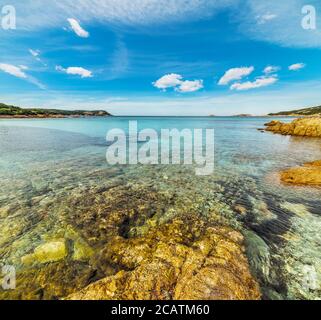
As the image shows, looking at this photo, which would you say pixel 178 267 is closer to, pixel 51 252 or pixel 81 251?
pixel 81 251

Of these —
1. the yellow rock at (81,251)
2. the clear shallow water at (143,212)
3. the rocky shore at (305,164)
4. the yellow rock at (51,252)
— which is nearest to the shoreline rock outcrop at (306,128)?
the rocky shore at (305,164)

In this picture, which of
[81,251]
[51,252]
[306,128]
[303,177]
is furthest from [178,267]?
[306,128]

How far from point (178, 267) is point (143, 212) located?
3.70m

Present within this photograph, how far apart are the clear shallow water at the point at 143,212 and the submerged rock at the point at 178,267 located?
0.51m

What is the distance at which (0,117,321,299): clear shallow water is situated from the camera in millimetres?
5227

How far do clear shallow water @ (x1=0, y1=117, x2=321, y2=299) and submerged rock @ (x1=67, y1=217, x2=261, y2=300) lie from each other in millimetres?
515

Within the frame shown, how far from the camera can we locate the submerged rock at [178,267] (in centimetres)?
442

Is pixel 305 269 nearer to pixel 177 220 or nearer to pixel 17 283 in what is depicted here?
pixel 177 220

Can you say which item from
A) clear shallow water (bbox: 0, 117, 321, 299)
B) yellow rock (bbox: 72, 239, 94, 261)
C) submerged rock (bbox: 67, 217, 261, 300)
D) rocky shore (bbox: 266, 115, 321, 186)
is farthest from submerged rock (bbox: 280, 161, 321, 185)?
yellow rock (bbox: 72, 239, 94, 261)

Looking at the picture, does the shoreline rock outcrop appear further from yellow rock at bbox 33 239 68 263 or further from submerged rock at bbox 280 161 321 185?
yellow rock at bbox 33 239 68 263

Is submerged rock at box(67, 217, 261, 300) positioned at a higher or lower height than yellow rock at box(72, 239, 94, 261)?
higher

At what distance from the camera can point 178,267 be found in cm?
521

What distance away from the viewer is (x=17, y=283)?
4992 mm

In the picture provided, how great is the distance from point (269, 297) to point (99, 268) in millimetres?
4708
